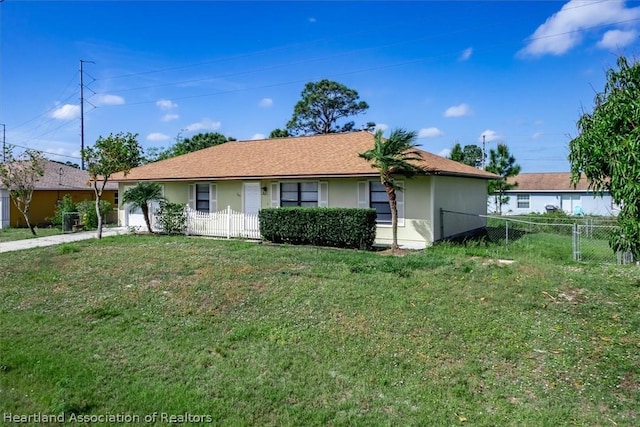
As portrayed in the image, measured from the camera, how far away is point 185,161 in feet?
71.4

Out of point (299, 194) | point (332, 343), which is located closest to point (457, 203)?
point (299, 194)

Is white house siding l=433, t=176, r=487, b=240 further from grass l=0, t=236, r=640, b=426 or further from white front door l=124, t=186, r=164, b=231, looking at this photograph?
white front door l=124, t=186, r=164, b=231

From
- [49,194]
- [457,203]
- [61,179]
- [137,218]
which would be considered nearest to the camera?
[457,203]

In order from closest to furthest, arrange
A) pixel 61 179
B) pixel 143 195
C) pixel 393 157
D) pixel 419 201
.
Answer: pixel 393 157 → pixel 419 201 → pixel 143 195 → pixel 61 179

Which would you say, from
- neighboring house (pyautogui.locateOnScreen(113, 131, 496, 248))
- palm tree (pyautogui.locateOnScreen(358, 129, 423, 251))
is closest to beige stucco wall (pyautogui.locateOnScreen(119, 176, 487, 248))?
neighboring house (pyautogui.locateOnScreen(113, 131, 496, 248))

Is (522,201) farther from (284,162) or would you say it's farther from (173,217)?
(173,217)

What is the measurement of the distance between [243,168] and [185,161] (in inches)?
191

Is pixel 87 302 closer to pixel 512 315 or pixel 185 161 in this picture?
pixel 512 315

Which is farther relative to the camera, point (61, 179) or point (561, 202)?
point (561, 202)

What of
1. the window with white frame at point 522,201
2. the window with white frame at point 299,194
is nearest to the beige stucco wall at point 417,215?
the window with white frame at point 299,194

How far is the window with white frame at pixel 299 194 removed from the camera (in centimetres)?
1689

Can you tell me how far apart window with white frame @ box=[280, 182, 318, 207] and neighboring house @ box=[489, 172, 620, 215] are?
88.7 feet

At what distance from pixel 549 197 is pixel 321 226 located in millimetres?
32011

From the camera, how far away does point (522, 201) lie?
4094cm
